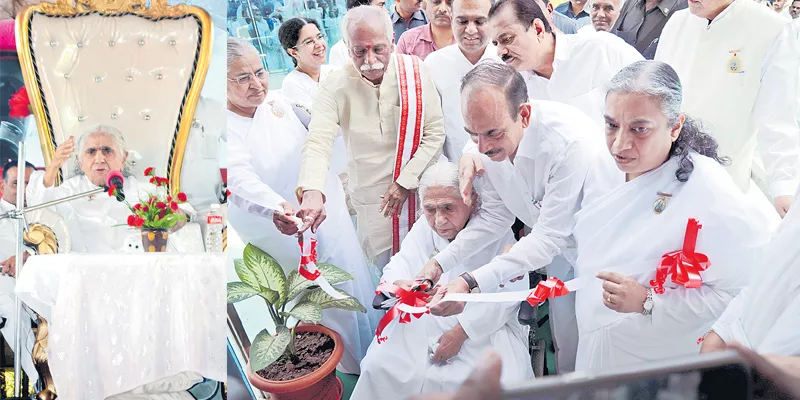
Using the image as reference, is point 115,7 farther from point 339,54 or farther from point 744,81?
point 744,81

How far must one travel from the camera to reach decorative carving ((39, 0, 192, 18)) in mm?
2438

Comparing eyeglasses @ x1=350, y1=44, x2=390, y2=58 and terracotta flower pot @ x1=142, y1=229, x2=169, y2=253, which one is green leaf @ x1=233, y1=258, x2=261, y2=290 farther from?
eyeglasses @ x1=350, y1=44, x2=390, y2=58

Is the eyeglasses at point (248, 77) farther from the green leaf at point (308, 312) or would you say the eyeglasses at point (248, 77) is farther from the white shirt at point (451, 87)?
the green leaf at point (308, 312)

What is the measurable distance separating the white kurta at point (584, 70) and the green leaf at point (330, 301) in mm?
940

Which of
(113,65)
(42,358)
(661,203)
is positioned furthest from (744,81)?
(42,358)

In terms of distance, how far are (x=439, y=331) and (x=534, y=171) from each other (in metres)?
0.64

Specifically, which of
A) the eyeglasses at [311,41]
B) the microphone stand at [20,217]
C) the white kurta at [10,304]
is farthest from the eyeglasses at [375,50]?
the white kurta at [10,304]

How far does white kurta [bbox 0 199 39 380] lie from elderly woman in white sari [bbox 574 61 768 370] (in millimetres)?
2122

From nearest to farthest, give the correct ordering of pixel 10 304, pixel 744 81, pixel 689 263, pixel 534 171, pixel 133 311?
pixel 689 263 → pixel 744 81 → pixel 534 171 → pixel 133 311 → pixel 10 304

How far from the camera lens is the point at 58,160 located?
2.45 m

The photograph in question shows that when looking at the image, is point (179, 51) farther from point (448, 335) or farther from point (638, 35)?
point (638, 35)

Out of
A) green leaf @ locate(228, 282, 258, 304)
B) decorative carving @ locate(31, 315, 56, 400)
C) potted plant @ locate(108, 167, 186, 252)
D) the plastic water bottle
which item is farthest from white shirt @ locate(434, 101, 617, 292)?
decorative carving @ locate(31, 315, 56, 400)

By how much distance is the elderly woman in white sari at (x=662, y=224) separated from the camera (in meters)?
1.95

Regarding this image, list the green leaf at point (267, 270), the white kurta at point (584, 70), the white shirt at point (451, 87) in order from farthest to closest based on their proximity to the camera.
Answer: the green leaf at point (267, 270) → the white shirt at point (451, 87) → the white kurta at point (584, 70)
